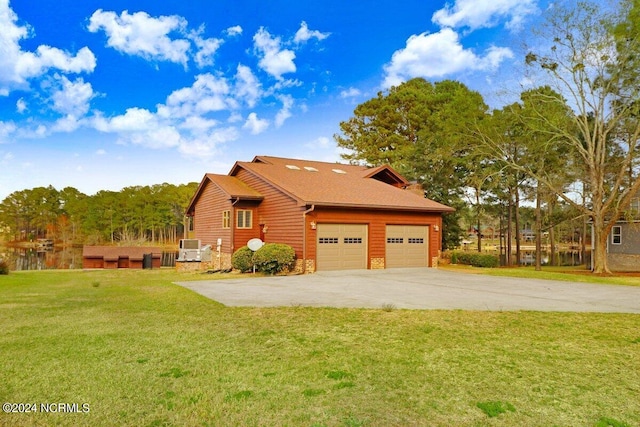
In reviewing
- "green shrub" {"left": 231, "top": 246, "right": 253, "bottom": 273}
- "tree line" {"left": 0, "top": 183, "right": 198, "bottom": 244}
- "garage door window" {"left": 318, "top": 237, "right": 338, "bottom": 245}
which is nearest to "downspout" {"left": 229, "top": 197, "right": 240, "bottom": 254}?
"green shrub" {"left": 231, "top": 246, "right": 253, "bottom": 273}

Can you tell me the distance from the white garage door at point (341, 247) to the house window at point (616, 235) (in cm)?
2122

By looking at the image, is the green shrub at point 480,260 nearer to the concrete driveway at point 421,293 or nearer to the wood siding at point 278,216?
the concrete driveway at point 421,293

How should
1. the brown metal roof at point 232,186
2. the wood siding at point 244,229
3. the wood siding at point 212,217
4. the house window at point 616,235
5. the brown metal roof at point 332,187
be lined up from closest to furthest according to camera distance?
the brown metal roof at point 332,187, the brown metal roof at point 232,186, the wood siding at point 244,229, the wood siding at point 212,217, the house window at point 616,235

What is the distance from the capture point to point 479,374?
15.0 feet

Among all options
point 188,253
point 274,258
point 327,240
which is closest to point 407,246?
point 327,240

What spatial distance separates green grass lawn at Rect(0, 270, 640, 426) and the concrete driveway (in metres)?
1.32

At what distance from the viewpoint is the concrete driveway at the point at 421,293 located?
9.15 m

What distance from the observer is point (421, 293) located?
1117cm

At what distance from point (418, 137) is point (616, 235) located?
15640 millimetres

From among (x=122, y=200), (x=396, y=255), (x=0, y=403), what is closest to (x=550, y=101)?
(x=396, y=255)

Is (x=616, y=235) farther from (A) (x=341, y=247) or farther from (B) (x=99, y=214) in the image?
(B) (x=99, y=214)

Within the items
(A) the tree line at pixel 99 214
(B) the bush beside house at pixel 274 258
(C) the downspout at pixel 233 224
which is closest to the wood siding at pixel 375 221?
(B) the bush beside house at pixel 274 258

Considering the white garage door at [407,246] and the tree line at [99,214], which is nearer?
the white garage door at [407,246]

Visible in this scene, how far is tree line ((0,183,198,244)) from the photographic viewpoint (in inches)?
2525
